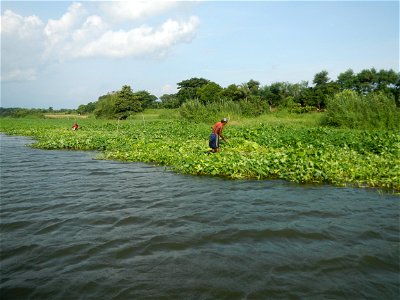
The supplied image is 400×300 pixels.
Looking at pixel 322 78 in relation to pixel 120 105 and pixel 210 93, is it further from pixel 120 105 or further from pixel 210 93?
pixel 120 105

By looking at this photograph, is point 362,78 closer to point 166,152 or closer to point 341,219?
point 166,152

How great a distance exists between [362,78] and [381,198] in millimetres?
62901

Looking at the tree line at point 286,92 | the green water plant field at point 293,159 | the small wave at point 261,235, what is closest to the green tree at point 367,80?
the tree line at point 286,92

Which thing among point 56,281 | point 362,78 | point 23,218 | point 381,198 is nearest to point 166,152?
point 23,218

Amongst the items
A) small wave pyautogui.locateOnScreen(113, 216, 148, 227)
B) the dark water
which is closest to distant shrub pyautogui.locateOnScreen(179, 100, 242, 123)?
the dark water

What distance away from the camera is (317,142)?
46.8 ft

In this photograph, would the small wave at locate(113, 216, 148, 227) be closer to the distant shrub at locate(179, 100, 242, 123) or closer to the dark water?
the dark water

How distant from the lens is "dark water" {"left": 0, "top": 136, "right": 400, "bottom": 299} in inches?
160

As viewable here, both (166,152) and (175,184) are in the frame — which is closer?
(175,184)

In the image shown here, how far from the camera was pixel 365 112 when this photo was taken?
23.3 metres

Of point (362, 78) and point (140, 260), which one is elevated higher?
point (362, 78)

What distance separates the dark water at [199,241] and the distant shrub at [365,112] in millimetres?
16897

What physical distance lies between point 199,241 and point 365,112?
71.6 feet

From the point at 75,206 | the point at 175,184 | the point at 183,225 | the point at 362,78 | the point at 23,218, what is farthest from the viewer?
the point at 362,78
